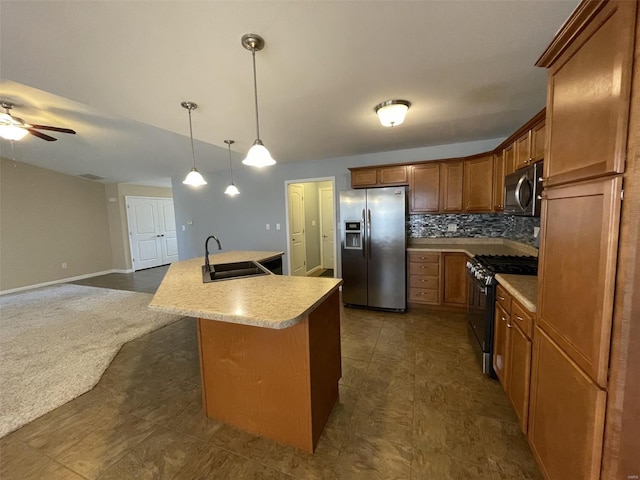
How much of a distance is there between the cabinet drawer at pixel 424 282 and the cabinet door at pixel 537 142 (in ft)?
6.16

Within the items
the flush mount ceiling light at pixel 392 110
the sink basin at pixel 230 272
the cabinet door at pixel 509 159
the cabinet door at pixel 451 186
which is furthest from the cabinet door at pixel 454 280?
the sink basin at pixel 230 272

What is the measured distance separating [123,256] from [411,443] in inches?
310

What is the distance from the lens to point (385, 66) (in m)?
1.81

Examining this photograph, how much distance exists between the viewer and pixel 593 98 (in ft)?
3.26

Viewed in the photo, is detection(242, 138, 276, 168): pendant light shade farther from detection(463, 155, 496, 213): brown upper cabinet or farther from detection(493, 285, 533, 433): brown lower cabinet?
detection(463, 155, 496, 213): brown upper cabinet

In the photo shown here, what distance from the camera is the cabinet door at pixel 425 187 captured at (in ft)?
12.2

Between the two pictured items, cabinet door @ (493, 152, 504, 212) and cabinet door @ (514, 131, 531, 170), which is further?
cabinet door @ (493, 152, 504, 212)

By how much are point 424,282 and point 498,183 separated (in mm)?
1537

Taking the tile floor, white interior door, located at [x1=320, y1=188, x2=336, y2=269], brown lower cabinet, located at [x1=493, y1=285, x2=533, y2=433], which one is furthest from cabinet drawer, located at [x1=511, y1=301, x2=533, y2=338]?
white interior door, located at [x1=320, y1=188, x2=336, y2=269]

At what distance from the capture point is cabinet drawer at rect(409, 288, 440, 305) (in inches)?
143

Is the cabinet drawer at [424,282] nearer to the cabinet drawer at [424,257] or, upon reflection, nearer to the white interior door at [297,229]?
the cabinet drawer at [424,257]

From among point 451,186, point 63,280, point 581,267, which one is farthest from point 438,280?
point 63,280

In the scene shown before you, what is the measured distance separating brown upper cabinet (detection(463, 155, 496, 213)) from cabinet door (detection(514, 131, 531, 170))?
0.78 metres

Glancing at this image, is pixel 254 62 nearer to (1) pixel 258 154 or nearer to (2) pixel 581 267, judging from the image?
(1) pixel 258 154
